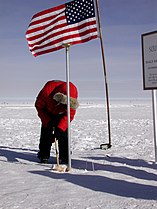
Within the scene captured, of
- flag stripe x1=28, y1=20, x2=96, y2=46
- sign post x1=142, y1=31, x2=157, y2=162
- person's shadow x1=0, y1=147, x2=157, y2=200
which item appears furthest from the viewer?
sign post x1=142, y1=31, x2=157, y2=162

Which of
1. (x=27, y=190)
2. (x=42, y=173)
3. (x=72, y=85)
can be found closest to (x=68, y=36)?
(x=72, y=85)

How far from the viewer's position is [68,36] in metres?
5.22

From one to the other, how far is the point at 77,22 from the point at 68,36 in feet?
1.46

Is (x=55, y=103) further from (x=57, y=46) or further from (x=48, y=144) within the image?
(x=57, y=46)

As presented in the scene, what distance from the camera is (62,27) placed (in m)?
5.38

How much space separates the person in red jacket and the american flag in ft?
2.35

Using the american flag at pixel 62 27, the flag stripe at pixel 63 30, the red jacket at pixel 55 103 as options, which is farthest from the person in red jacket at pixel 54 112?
the flag stripe at pixel 63 30

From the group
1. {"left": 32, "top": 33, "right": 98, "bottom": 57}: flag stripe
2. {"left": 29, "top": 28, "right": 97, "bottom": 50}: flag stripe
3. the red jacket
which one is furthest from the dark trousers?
{"left": 29, "top": 28, "right": 97, "bottom": 50}: flag stripe

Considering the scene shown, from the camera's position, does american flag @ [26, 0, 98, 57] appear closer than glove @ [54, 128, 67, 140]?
Yes

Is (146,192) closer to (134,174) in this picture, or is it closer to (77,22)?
(134,174)

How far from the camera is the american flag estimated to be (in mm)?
5285

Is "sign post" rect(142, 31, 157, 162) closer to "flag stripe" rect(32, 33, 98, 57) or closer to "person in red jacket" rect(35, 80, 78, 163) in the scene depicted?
"flag stripe" rect(32, 33, 98, 57)

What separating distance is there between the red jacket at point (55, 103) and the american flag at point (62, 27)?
0.68 metres

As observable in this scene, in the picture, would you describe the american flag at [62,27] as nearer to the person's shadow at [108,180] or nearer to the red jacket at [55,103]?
the red jacket at [55,103]
